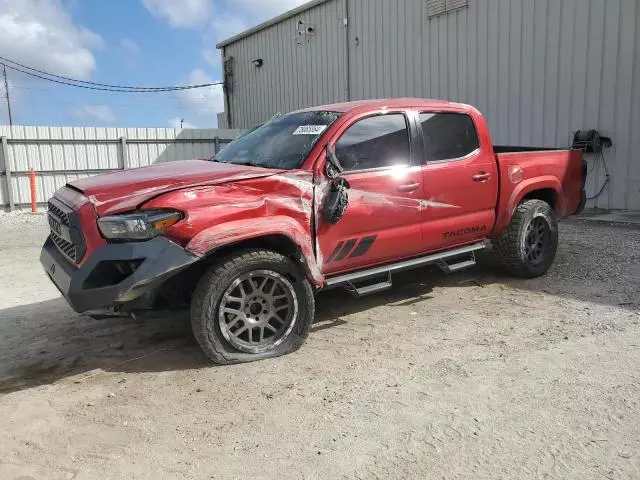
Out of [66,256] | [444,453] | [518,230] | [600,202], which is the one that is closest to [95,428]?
[66,256]

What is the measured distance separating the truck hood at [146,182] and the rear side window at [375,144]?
664 millimetres

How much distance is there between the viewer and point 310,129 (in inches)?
175

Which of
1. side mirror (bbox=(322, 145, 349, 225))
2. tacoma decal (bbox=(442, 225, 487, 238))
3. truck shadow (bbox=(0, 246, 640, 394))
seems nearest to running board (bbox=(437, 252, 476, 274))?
tacoma decal (bbox=(442, 225, 487, 238))

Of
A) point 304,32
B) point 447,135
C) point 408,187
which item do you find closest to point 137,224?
point 408,187

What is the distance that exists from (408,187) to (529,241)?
193 centimetres

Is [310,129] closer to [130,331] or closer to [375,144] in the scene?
[375,144]

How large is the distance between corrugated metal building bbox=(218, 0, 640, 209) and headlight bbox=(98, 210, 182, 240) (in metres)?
9.32

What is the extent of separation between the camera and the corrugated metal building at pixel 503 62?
9.82m

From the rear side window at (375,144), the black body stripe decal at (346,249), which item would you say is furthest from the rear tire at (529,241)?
the black body stripe decal at (346,249)

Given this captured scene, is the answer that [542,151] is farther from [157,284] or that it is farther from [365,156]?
[157,284]

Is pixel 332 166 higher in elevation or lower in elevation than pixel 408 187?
higher

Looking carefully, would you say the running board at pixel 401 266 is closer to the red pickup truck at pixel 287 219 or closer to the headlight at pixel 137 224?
the red pickup truck at pixel 287 219

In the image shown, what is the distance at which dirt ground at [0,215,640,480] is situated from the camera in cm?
263

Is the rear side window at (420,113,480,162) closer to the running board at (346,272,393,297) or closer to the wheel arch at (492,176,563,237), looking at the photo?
the wheel arch at (492,176,563,237)
